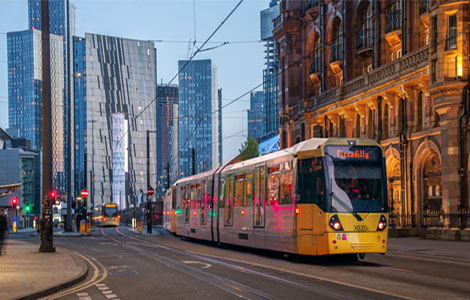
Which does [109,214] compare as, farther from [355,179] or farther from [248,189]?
[355,179]

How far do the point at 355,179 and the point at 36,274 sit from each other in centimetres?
855

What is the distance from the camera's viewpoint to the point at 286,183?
20.2 meters

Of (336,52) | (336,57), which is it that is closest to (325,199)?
(336,57)

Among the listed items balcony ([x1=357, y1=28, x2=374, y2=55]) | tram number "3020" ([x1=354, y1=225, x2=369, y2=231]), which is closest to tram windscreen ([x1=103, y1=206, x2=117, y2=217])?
balcony ([x1=357, y1=28, x2=374, y2=55])

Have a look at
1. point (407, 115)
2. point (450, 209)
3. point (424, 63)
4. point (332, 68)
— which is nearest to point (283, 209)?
point (450, 209)

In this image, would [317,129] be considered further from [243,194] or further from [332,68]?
[243,194]

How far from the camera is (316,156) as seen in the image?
1878 cm

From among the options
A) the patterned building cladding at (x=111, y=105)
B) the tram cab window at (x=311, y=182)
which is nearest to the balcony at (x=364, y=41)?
the tram cab window at (x=311, y=182)

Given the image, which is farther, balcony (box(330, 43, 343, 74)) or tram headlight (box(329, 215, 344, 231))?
balcony (box(330, 43, 343, 74))

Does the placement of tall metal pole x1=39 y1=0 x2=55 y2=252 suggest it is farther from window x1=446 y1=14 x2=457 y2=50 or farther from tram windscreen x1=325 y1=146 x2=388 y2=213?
window x1=446 y1=14 x2=457 y2=50

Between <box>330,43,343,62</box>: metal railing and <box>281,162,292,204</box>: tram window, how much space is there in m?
32.5

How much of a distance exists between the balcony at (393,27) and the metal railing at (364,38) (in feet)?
8.01

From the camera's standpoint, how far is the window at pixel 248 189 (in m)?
23.7

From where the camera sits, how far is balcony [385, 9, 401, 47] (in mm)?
42844
